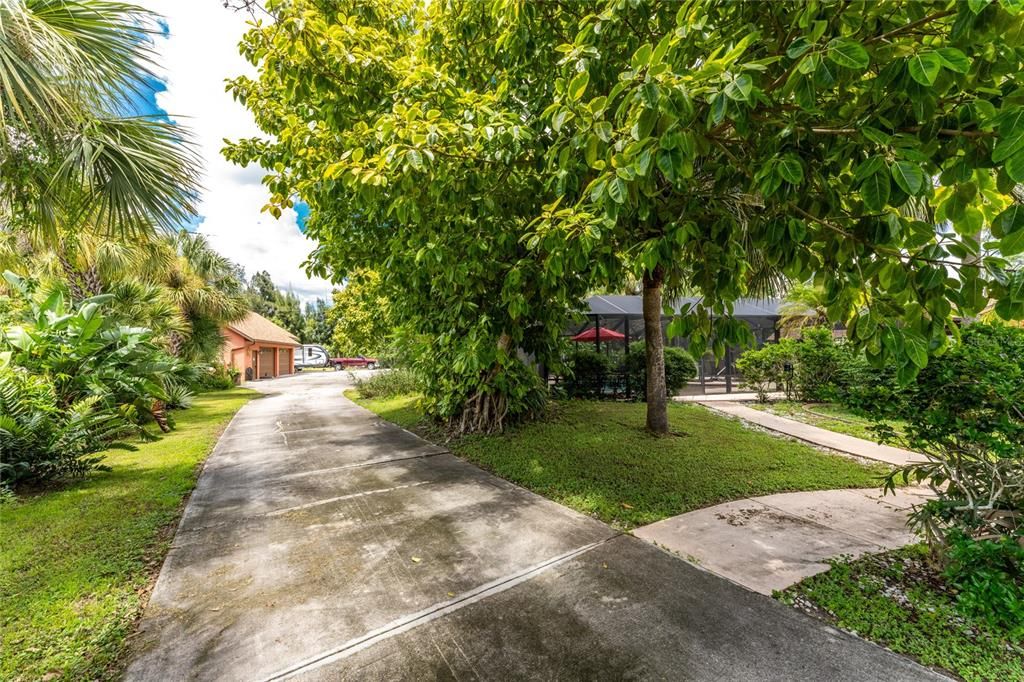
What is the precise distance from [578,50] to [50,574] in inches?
213

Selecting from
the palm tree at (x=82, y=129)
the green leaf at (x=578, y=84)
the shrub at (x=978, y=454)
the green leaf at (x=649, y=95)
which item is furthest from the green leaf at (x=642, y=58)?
the palm tree at (x=82, y=129)

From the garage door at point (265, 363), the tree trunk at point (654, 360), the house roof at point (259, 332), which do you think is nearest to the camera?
the tree trunk at point (654, 360)

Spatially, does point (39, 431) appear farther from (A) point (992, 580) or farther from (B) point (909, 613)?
(A) point (992, 580)

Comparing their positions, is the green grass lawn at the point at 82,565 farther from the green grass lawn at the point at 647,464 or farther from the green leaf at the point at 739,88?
the green leaf at the point at 739,88

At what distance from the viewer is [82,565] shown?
3.33 meters

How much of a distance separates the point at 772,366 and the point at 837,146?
31.6ft

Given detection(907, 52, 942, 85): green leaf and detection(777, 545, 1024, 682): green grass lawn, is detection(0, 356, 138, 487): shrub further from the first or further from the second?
detection(907, 52, 942, 85): green leaf

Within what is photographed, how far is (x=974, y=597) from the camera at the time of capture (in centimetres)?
248

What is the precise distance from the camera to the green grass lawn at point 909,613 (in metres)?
2.20

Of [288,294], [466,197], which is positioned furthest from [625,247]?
[288,294]

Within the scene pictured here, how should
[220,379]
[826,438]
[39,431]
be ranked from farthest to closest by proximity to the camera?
[220,379]
[826,438]
[39,431]

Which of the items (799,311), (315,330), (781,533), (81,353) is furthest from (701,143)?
(315,330)

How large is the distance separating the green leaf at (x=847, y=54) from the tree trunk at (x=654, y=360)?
5.36 meters

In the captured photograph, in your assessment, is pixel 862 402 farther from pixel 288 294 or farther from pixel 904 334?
pixel 288 294
